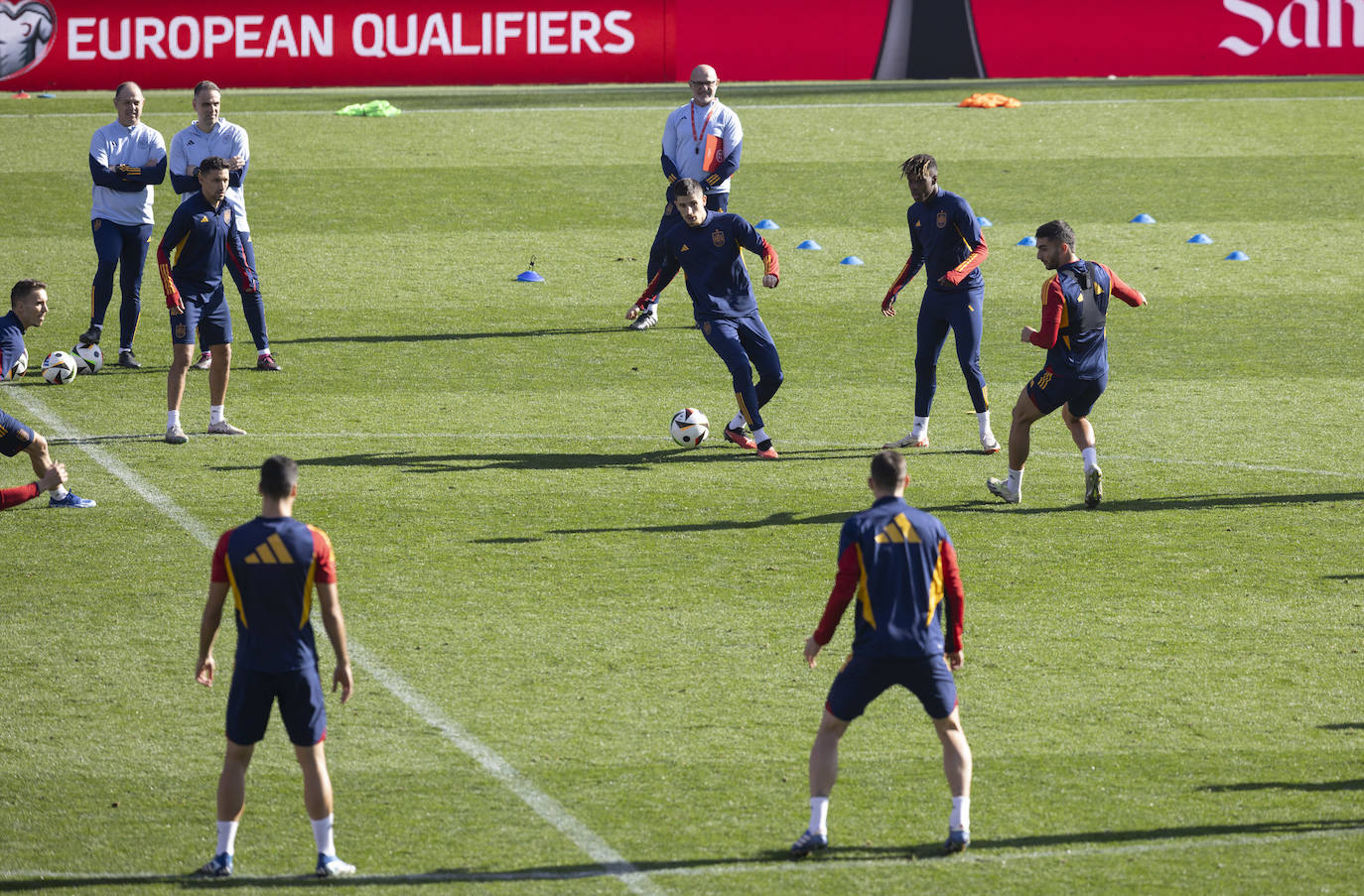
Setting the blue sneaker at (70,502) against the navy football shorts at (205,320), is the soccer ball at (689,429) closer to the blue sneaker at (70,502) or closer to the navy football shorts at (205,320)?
the navy football shorts at (205,320)

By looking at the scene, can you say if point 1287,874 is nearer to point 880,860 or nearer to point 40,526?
point 880,860

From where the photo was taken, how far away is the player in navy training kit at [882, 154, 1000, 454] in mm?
13156

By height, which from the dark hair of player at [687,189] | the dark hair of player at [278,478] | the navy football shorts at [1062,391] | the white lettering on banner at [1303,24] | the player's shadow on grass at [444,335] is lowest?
the dark hair of player at [278,478]

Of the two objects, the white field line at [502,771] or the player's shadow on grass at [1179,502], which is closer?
the white field line at [502,771]

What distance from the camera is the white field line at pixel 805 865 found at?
700 cm

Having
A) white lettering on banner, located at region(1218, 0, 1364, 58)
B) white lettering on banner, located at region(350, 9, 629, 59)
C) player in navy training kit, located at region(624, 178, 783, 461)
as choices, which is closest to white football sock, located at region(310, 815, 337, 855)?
player in navy training kit, located at region(624, 178, 783, 461)

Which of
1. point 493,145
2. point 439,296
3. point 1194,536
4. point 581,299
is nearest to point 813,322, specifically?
point 581,299

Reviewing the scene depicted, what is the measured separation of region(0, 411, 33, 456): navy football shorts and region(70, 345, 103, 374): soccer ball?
18.4 ft

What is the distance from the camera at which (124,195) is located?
16156 mm

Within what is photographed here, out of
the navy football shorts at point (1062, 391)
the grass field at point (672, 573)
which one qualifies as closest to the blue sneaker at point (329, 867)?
the grass field at point (672, 573)

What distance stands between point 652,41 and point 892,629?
2681 cm

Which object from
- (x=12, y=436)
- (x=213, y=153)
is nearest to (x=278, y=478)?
(x=12, y=436)

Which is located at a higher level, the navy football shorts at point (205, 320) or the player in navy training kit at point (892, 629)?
the navy football shorts at point (205, 320)

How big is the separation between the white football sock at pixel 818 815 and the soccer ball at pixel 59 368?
10917 millimetres
